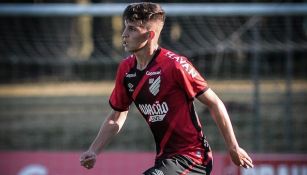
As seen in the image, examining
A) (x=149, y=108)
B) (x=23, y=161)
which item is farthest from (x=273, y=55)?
(x=149, y=108)

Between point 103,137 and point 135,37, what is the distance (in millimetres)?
817

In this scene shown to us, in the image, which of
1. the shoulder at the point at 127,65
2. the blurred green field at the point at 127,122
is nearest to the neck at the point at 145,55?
the shoulder at the point at 127,65

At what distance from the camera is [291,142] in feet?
35.3

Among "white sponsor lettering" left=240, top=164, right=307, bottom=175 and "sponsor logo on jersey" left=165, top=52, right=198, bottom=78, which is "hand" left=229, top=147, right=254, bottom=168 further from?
"white sponsor lettering" left=240, top=164, right=307, bottom=175

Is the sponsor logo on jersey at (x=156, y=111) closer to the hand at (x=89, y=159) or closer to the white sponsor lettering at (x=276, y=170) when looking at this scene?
the hand at (x=89, y=159)

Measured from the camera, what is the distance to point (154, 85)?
545cm

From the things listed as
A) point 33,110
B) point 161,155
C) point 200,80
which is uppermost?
point 200,80

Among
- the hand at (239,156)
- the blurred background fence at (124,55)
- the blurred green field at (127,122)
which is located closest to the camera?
the hand at (239,156)

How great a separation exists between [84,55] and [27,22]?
1.00 m

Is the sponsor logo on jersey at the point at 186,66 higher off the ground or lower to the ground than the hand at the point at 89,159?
higher

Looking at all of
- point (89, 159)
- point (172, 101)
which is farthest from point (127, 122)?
point (172, 101)

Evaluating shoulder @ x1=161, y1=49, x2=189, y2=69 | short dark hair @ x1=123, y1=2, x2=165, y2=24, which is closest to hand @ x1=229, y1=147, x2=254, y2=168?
shoulder @ x1=161, y1=49, x2=189, y2=69

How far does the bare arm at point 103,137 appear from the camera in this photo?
18.6 feet

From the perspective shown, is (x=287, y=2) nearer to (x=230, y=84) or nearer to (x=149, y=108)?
(x=230, y=84)
